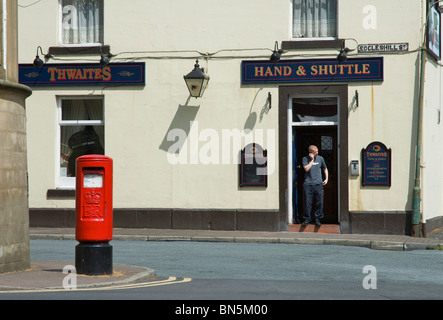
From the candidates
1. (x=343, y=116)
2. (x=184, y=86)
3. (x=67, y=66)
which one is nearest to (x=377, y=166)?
(x=343, y=116)

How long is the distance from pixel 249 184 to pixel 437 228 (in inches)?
192

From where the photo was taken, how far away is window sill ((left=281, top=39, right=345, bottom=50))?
17.4m

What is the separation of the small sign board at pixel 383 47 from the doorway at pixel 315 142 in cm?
130

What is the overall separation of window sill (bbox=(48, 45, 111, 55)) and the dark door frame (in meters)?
4.27

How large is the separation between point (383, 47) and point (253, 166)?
3914 mm

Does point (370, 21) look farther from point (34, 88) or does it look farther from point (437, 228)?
point (34, 88)

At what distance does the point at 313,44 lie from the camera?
1753 centimetres

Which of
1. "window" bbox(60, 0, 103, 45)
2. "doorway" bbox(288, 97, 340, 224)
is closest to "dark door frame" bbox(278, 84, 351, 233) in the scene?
"doorway" bbox(288, 97, 340, 224)

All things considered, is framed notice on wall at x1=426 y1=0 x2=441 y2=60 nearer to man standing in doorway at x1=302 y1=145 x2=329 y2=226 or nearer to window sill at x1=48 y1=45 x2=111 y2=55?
man standing in doorway at x1=302 y1=145 x2=329 y2=226

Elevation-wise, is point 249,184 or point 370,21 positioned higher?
point 370,21

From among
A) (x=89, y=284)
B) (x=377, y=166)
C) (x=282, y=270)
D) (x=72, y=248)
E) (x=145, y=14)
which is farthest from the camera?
(x=145, y=14)

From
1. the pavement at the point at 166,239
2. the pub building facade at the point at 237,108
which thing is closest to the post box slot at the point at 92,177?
the pavement at the point at 166,239

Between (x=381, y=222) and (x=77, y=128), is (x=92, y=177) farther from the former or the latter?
(x=77, y=128)

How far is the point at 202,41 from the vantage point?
1808 centimetres
